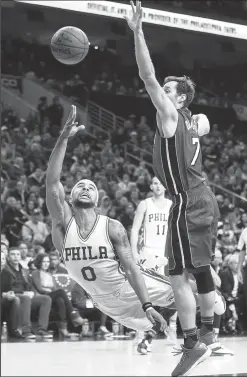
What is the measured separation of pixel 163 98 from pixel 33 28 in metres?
16.1

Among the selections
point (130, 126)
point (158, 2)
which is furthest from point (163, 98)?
point (130, 126)

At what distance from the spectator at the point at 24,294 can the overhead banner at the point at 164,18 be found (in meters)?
4.01

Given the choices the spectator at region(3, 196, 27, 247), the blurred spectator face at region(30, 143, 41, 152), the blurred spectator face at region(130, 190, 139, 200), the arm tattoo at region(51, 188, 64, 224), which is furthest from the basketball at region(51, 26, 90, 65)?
the blurred spectator face at region(30, 143, 41, 152)

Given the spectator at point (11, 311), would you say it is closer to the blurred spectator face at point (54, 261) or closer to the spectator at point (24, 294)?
the spectator at point (24, 294)

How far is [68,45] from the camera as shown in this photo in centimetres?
678

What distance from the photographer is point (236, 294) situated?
11.1 m

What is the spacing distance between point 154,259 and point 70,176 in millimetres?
6536

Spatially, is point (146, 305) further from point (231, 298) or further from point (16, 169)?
point (16, 169)

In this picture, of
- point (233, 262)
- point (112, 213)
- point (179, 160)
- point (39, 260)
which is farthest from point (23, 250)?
point (179, 160)

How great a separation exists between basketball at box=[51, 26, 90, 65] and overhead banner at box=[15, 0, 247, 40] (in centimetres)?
416

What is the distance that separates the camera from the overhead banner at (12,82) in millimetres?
19306

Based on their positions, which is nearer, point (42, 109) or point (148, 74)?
point (148, 74)

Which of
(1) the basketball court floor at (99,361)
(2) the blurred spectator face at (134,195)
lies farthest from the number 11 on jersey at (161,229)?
(2) the blurred spectator face at (134,195)

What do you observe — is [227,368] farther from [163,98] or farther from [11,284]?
[11,284]
